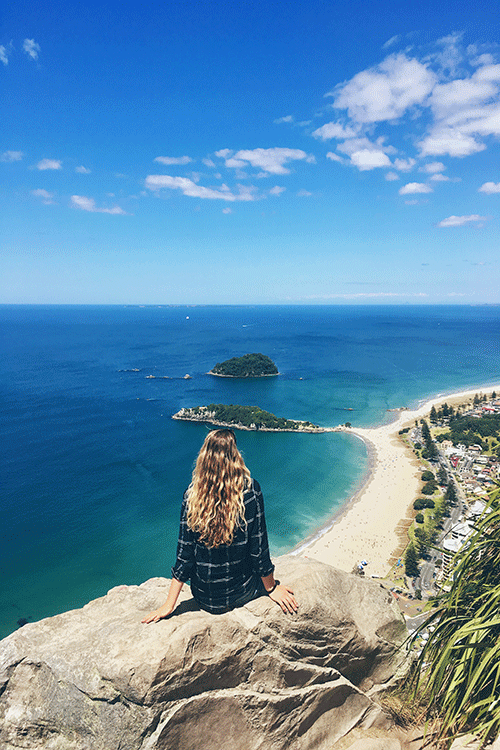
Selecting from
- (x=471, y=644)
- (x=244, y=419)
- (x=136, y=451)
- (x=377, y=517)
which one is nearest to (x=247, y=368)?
(x=244, y=419)

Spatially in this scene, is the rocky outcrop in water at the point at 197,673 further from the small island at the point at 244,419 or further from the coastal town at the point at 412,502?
the small island at the point at 244,419

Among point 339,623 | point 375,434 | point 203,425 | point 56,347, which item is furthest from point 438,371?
point 56,347

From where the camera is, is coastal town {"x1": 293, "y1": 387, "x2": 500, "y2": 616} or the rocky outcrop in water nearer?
the rocky outcrop in water

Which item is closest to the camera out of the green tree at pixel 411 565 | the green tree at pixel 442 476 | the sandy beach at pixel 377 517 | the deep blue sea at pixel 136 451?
the green tree at pixel 411 565

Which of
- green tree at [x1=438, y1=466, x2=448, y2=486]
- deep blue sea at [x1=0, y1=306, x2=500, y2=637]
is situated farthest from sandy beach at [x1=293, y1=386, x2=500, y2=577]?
green tree at [x1=438, y1=466, x2=448, y2=486]

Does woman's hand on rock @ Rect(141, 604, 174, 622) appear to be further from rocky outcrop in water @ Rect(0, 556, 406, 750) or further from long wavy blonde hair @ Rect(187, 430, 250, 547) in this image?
long wavy blonde hair @ Rect(187, 430, 250, 547)

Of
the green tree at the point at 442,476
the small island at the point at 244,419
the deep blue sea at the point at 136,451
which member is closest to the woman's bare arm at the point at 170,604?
the deep blue sea at the point at 136,451

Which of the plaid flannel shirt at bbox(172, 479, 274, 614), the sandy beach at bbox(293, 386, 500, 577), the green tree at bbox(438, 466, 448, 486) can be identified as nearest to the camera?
the plaid flannel shirt at bbox(172, 479, 274, 614)

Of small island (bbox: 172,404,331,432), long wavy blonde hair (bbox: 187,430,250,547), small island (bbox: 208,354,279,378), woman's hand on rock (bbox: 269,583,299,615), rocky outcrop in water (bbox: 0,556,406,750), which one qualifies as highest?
long wavy blonde hair (bbox: 187,430,250,547)
